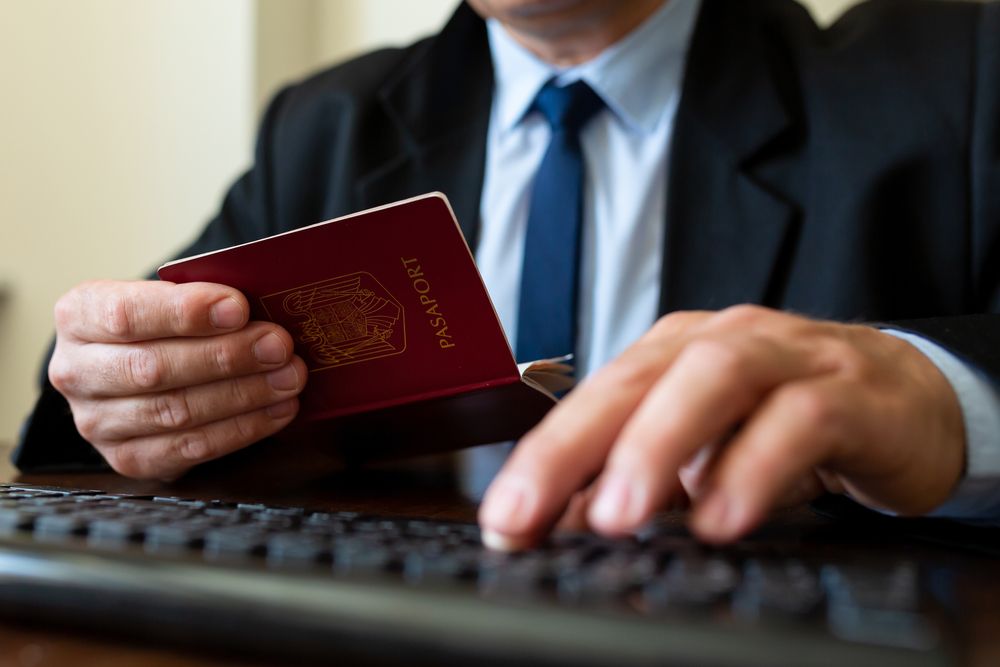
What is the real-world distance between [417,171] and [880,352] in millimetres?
814

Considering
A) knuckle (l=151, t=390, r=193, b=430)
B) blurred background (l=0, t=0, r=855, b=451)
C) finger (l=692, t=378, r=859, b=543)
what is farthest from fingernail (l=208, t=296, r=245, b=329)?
blurred background (l=0, t=0, r=855, b=451)

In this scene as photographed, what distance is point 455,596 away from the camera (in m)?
0.28

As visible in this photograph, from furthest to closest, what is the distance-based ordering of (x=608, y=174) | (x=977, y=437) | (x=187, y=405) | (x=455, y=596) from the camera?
(x=608, y=174) < (x=187, y=405) < (x=977, y=437) < (x=455, y=596)

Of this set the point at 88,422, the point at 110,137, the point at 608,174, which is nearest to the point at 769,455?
the point at 88,422

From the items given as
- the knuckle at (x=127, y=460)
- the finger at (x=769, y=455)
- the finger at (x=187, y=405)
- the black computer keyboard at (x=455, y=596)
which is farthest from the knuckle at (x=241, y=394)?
the finger at (x=769, y=455)

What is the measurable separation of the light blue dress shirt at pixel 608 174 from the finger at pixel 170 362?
0.50 metres

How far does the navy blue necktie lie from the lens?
1.09 m

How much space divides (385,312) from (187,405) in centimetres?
21

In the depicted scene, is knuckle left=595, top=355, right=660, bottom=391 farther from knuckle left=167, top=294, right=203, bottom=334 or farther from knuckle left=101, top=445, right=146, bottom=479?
knuckle left=101, top=445, right=146, bottom=479

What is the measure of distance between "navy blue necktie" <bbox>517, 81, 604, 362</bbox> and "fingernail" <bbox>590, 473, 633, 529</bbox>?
2.31 ft

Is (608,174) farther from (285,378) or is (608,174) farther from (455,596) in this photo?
(455,596)

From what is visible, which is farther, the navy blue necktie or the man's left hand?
the navy blue necktie

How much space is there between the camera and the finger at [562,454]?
36cm

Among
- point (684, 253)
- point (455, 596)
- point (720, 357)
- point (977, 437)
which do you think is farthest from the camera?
point (684, 253)
